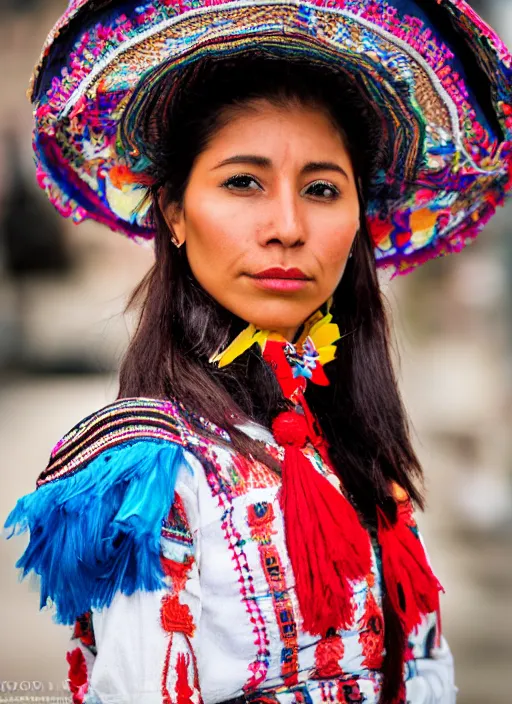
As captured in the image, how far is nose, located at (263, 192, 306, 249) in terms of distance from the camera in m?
1.67

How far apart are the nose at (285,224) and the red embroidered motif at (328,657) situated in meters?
0.72

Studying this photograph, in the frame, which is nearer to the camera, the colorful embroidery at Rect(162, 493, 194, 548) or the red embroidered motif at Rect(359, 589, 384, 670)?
the colorful embroidery at Rect(162, 493, 194, 548)

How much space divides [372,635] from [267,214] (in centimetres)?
81

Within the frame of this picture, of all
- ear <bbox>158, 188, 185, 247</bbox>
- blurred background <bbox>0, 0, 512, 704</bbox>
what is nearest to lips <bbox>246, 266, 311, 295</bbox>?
ear <bbox>158, 188, 185, 247</bbox>

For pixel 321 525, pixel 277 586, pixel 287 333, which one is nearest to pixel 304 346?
pixel 287 333

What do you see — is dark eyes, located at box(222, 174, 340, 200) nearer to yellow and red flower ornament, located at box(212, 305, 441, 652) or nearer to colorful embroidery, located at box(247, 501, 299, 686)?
yellow and red flower ornament, located at box(212, 305, 441, 652)

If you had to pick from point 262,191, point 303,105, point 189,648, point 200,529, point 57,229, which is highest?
point 57,229

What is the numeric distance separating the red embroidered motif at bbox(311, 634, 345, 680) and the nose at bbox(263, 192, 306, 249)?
2.37 feet

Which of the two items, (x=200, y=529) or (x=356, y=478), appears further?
(x=356, y=478)

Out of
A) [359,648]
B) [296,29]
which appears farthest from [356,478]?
[296,29]

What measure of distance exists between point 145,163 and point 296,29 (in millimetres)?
507

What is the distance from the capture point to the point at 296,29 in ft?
5.36

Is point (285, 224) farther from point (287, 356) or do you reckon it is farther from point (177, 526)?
point (177, 526)

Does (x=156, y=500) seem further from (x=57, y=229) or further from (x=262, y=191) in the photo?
(x=57, y=229)
